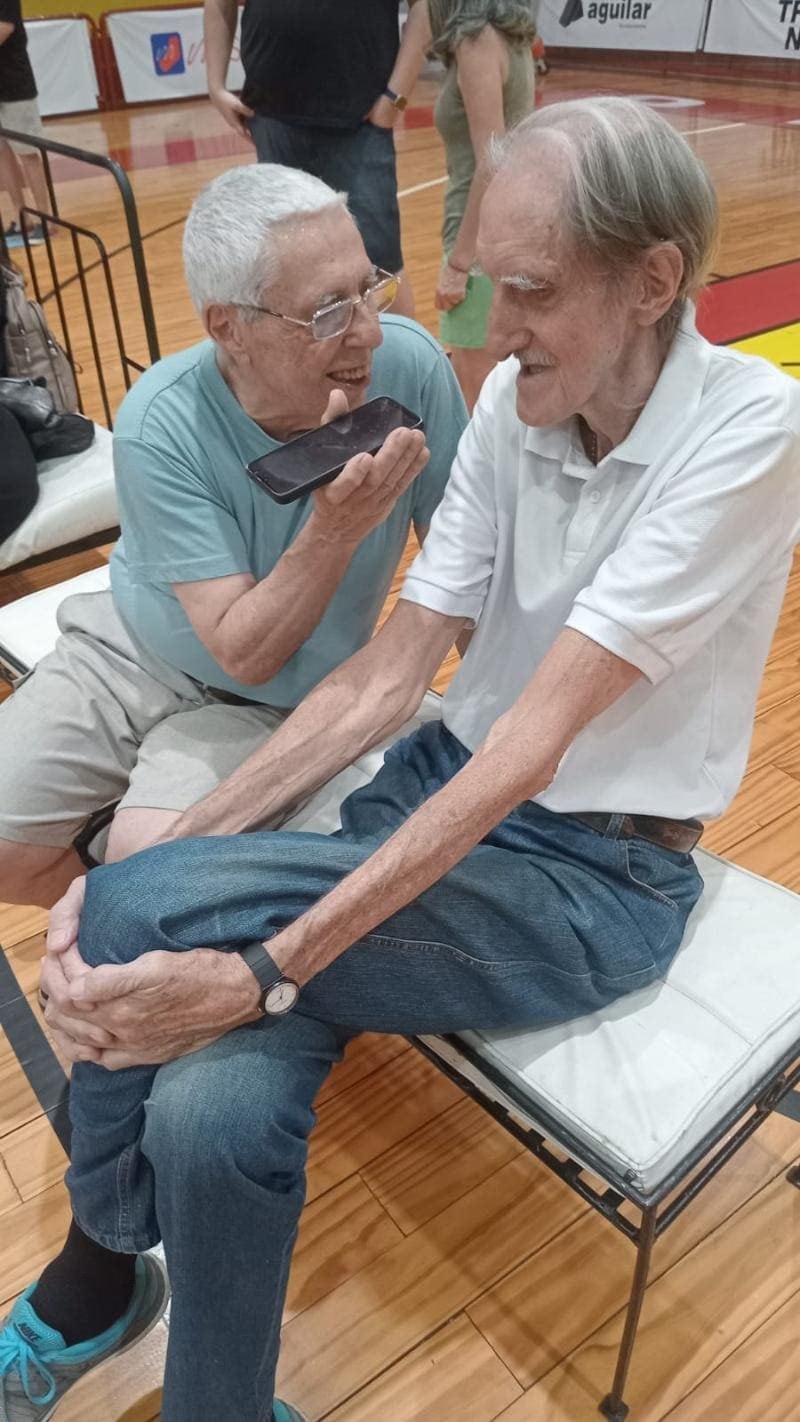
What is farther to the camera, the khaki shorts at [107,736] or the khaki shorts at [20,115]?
the khaki shorts at [20,115]

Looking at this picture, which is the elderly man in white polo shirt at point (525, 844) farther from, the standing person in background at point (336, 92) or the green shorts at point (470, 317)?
the standing person in background at point (336, 92)

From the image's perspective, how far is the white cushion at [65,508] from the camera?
221 cm

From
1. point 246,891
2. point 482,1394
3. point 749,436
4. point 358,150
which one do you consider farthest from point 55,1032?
point 358,150

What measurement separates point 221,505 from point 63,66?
9.16 m

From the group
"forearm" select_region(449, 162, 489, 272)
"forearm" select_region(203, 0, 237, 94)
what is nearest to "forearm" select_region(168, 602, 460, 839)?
"forearm" select_region(449, 162, 489, 272)

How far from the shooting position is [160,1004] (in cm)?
101

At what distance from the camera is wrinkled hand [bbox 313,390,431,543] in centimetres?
124

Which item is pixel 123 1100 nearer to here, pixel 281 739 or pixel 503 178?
pixel 281 739

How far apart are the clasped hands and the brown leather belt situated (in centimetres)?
41

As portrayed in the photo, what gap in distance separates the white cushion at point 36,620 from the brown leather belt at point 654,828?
926 millimetres

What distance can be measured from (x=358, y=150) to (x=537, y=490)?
1896mm

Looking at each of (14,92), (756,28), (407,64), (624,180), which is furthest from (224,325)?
(756,28)

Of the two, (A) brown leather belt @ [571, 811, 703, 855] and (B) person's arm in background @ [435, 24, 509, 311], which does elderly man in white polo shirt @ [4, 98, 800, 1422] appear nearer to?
(A) brown leather belt @ [571, 811, 703, 855]

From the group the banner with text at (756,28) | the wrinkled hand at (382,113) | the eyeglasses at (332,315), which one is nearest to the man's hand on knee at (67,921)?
the eyeglasses at (332,315)
